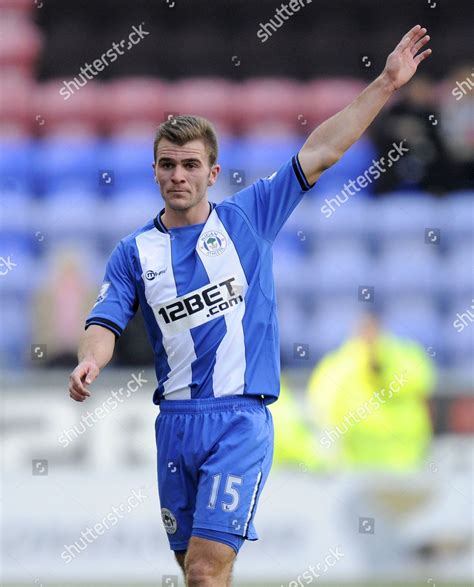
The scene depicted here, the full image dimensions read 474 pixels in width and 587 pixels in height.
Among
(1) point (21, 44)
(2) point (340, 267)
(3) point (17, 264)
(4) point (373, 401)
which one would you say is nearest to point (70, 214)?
(3) point (17, 264)

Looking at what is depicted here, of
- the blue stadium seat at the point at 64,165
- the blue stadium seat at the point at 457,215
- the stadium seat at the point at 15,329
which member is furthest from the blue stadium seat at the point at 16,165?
the blue stadium seat at the point at 457,215

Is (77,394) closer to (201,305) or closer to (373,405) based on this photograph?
(201,305)

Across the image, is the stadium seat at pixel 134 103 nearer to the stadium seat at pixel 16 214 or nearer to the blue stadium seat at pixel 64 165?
the blue stadium seat at pixel 64 165

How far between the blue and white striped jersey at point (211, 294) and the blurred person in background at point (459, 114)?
5.04 metres

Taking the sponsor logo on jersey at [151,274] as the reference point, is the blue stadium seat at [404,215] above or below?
above

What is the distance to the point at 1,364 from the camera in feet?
27.5

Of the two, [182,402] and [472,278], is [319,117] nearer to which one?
[472,278]

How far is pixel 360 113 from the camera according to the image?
4293 millimetres

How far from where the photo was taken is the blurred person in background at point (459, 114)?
→ 924cm

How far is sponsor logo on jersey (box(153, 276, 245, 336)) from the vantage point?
4297mm

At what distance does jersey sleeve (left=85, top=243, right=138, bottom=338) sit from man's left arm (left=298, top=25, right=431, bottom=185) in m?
0.76

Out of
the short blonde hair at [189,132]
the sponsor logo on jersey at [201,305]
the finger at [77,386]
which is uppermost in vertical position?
the short blonde hair at [189,132]

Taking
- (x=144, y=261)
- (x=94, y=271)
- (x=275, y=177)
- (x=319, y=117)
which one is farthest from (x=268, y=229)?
(x=319, y=117)

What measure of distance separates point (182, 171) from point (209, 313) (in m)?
0.52
